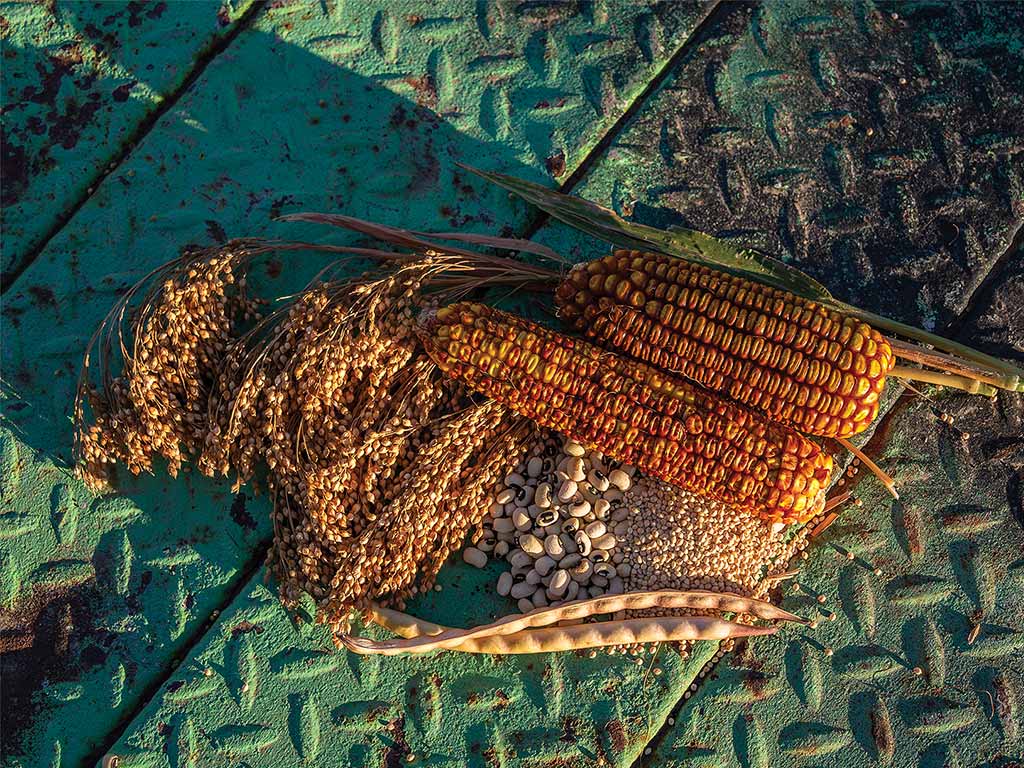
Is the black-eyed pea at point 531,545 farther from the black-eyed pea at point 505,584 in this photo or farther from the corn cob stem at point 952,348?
the corn cob stem at point 952,348

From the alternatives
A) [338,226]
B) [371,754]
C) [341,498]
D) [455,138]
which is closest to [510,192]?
[455,138]

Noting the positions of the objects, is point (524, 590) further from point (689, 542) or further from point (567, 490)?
point (689, 542)

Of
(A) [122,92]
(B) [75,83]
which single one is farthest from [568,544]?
(B) [75,83]

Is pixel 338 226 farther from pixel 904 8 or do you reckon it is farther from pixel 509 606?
pixel 904 8

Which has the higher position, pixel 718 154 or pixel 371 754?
pixel 718 154

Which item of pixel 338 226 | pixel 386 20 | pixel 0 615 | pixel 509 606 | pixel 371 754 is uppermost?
pixel 386 20

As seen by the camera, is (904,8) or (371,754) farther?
(904,8)
